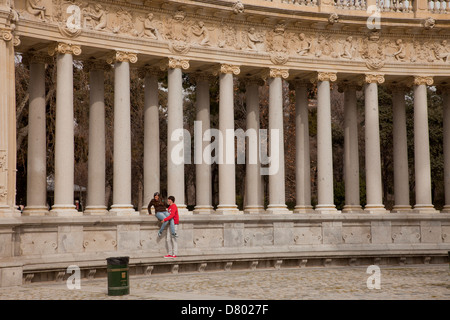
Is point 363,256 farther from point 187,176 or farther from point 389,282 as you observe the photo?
point 187,176

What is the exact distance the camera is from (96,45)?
50.2 meters

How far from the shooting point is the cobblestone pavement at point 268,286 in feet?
115

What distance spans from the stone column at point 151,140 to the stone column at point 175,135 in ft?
7.85

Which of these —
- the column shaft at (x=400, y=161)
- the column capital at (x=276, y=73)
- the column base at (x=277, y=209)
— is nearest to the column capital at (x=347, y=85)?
the column shaft at (x=400, y=161)

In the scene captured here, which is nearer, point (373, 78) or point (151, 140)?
point (151, 140)

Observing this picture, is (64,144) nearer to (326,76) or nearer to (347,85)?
(326,76)

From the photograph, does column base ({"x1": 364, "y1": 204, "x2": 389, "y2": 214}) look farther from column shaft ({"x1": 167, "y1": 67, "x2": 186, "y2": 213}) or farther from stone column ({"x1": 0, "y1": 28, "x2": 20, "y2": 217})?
stone column ({"x1": 0, "y1": 28, "x2": 20, "y2": 217})

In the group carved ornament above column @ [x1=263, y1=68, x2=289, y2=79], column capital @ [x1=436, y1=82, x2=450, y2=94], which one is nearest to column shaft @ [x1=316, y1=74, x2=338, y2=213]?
carved ornament above column @ [x1=263, y1=68, x2=289, y2=79]

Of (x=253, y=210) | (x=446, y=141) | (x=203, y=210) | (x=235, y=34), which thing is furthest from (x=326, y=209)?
(x=235, y=34)

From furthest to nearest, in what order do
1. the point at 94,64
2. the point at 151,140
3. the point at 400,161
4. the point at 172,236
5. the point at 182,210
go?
the point at 400,161 → the point at 151,140 → the point at 94,64 → the point at 182,210 → the point at 172,236

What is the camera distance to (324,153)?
59.1 metres

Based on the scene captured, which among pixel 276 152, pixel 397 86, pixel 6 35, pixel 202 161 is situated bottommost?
pixel 202 161

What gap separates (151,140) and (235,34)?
35.7 feet

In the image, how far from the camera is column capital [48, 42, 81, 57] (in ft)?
158
